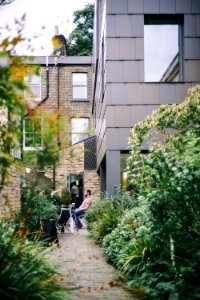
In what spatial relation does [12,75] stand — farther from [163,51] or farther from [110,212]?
[163,51]

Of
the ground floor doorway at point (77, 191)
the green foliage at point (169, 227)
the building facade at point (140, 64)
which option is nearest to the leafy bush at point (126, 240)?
the green foliage at point (169, 227)

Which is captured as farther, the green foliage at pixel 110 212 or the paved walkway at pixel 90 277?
the green foliage at pixel 110 212

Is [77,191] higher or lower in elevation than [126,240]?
lower

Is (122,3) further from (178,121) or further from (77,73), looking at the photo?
(77,73)

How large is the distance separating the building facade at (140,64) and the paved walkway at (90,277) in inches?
136

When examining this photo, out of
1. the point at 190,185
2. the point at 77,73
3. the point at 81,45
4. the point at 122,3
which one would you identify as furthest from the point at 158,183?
the point at 81,45

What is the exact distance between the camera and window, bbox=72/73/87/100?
84.7ft

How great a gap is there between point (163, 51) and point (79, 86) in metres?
13.7

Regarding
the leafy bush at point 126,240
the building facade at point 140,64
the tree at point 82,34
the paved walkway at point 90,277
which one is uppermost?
the tree at point 82,34

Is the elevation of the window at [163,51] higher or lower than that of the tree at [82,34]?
lower

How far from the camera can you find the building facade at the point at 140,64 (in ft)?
40.3

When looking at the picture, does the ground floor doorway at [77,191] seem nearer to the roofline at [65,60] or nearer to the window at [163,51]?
the roofline at [65,60]

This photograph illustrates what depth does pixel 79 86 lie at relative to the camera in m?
25.9

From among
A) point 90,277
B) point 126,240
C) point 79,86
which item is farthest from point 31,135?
point 79,86
